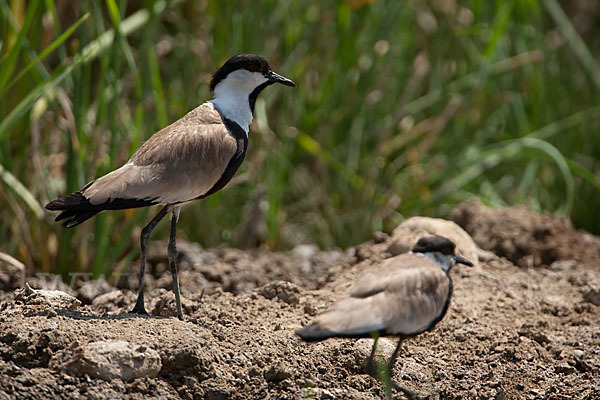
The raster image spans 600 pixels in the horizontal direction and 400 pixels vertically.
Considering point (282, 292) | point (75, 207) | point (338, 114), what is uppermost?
point (75, 207)

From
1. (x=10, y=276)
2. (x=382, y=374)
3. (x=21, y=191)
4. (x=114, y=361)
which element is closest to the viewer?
(x=114, y=361)

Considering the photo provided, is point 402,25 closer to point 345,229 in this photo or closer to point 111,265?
point 345,229

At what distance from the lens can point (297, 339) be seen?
141 inches

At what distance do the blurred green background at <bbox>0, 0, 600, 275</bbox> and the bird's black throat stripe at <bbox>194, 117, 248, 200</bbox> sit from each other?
34.6 inches

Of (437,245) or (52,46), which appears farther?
(52,46)

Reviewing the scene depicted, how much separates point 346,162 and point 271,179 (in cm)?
75

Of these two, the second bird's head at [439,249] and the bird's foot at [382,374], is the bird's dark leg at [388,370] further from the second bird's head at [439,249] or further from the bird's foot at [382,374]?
the second bird's head at [439,249]

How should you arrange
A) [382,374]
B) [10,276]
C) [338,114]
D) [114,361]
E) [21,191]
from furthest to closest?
1. [338,114]
2. [21,191]
3. [10,276]
4. [382,374]
5. [114,361]

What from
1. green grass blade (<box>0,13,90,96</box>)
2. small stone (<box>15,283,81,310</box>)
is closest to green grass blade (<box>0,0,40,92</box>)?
green grass blade (<box>0,13,90,96</box>)

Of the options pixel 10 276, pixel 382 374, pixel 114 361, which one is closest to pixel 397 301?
pixel 382 374

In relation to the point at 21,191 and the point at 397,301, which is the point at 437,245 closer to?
the point at 397,301

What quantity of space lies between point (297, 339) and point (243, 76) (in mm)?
1292

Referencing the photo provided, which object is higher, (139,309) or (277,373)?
(139,309)

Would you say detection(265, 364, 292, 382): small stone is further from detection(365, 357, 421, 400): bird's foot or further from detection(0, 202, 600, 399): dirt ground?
detection(365, 357, 421, 400): bird's foot
